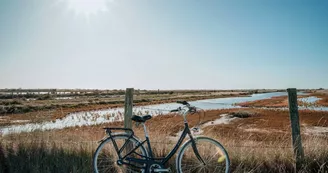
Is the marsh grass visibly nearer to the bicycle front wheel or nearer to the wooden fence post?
the bicycle front wheel

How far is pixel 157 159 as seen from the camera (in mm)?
3861

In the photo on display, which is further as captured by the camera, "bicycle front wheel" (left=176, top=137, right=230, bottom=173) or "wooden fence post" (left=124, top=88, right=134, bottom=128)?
"wooden fence post" (left=124, top=88, right=134, bottom=128)

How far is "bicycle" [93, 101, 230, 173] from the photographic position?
12.5 ft

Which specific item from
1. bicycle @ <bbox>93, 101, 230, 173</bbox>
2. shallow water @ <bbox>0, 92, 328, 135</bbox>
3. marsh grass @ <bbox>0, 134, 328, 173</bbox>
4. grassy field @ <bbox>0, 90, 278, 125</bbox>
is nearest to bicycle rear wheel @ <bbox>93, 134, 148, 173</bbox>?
bicycle @ <bbox>93, 101, 230, 173</bbox>

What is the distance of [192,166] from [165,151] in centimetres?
77

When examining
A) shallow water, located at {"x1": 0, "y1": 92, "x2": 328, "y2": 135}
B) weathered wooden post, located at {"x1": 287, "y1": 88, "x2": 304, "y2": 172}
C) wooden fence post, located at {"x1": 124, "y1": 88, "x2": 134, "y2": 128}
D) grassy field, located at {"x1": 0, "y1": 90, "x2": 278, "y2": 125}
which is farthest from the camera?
grassy field, located at {"x1": 0, "y1": 90, "x2": 278, "y2": 125}

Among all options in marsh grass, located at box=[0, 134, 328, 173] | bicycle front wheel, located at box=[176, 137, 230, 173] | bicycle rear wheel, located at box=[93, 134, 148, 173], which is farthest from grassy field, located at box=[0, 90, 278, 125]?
A: bicycle front wheel, located at box=[176, 137, 230, 173]

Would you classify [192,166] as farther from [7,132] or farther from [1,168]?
[7,132]

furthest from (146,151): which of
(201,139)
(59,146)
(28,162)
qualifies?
(28,162)

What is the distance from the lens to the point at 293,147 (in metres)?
4.61

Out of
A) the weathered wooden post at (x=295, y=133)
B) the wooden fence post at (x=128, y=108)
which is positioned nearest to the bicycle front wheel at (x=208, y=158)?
the wooden fence post at (x=128, y=108)

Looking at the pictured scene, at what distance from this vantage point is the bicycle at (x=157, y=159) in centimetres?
381

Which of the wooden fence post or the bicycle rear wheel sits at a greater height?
the wooden fence post

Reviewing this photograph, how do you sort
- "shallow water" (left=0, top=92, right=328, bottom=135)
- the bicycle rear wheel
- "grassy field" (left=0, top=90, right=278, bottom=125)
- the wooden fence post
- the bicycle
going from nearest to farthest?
the bicycle
the bicycle rear wheel
the wooden fence post
"shallow water" (left=0, top=92, right=328, bottom=135)
"grassy field" (left=0, top=90, right=278, bottom=125)
